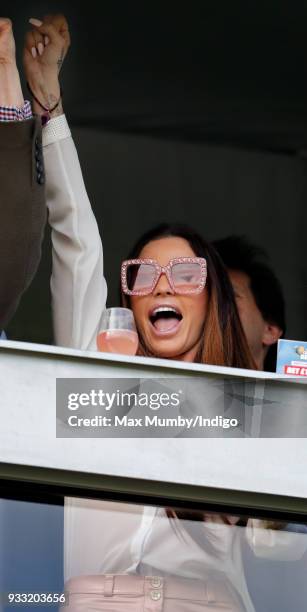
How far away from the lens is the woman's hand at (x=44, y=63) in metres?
2.56

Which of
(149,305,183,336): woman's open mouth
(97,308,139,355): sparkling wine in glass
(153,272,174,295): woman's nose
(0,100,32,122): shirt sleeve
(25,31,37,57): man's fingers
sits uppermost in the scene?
(25,31,37,57): man's fingers

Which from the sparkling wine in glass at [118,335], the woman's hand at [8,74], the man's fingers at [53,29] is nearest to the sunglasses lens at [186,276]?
the sparkling wine in glass at [118,335]

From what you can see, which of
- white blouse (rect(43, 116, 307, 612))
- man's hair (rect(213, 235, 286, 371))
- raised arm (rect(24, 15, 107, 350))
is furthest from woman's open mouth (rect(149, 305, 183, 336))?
white blouse (rect(43, 116, 307, 612))

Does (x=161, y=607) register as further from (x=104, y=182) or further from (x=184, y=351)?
(x=104, y=182)

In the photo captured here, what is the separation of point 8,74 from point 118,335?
0.52 metres

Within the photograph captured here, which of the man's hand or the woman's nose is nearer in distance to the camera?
the man's hand

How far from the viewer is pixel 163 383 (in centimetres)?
184

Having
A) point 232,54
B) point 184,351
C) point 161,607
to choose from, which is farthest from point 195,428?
point 232,54

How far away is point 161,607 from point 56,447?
353mm

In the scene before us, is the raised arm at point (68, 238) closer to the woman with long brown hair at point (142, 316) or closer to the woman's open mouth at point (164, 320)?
the woman with long brown hair at point (142, 316)

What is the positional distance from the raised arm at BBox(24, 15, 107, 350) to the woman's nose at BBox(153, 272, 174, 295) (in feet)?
0.43

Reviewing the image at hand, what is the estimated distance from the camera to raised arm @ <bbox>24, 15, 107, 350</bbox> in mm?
2441

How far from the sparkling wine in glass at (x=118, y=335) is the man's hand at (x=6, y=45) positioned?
0.51 meters

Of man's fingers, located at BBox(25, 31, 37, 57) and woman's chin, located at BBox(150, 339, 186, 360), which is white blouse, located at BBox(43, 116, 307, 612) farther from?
man's fingers, located at BBox(25, 31, 37, 57)
